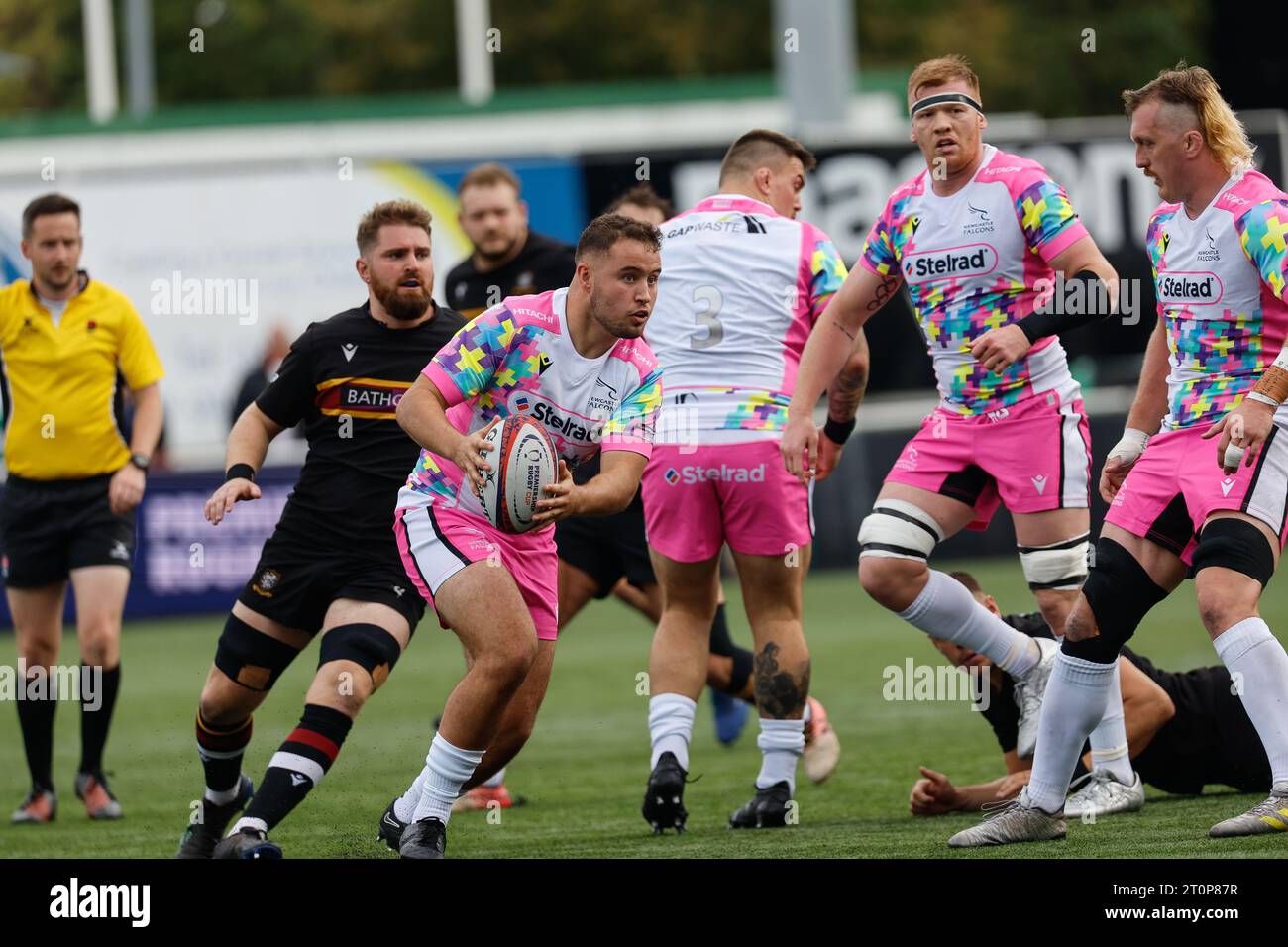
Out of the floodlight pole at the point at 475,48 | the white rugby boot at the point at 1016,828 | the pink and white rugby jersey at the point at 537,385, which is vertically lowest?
the white rugby boot at the point at 1016,828

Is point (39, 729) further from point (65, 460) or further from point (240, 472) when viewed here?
point (240, 472)

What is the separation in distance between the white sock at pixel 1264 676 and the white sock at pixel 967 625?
3.98 feet

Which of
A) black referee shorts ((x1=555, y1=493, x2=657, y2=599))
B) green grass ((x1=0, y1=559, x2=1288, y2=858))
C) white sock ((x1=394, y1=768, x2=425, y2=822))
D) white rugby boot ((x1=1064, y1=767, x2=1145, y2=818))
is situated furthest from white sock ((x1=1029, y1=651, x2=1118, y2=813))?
black referee shorts ((x1=555, y1=493, x2=657, y2=599))

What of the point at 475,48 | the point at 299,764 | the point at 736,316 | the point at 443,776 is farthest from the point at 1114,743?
the point at 475,48

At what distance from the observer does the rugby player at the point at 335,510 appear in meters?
6.75

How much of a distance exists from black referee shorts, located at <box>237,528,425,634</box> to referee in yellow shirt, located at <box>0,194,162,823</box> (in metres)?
2.22

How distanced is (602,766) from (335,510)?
291cm

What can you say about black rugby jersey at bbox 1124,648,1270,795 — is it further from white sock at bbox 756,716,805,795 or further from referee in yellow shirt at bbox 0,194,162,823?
referee in yellow shirt at bbox 0,194,162,823

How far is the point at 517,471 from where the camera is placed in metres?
6.04

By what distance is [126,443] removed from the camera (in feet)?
30.9

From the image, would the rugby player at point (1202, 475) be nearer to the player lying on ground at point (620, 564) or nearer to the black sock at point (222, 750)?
the black sock at point (222, 750)

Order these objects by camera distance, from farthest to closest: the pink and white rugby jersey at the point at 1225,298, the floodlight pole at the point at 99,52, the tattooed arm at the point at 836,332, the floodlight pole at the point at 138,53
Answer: the floodlight pole at the point at 138,53
the floodlight pole at the point at 99,52
the tattooed arm at the point at 836,332
the pink and white rugby jersey at the point at 1225,298

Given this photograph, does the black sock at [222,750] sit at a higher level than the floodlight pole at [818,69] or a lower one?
lower

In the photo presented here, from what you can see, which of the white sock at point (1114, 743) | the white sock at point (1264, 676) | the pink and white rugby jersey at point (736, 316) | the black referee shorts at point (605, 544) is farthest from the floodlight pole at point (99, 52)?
the white sock at point (1264, 676)
